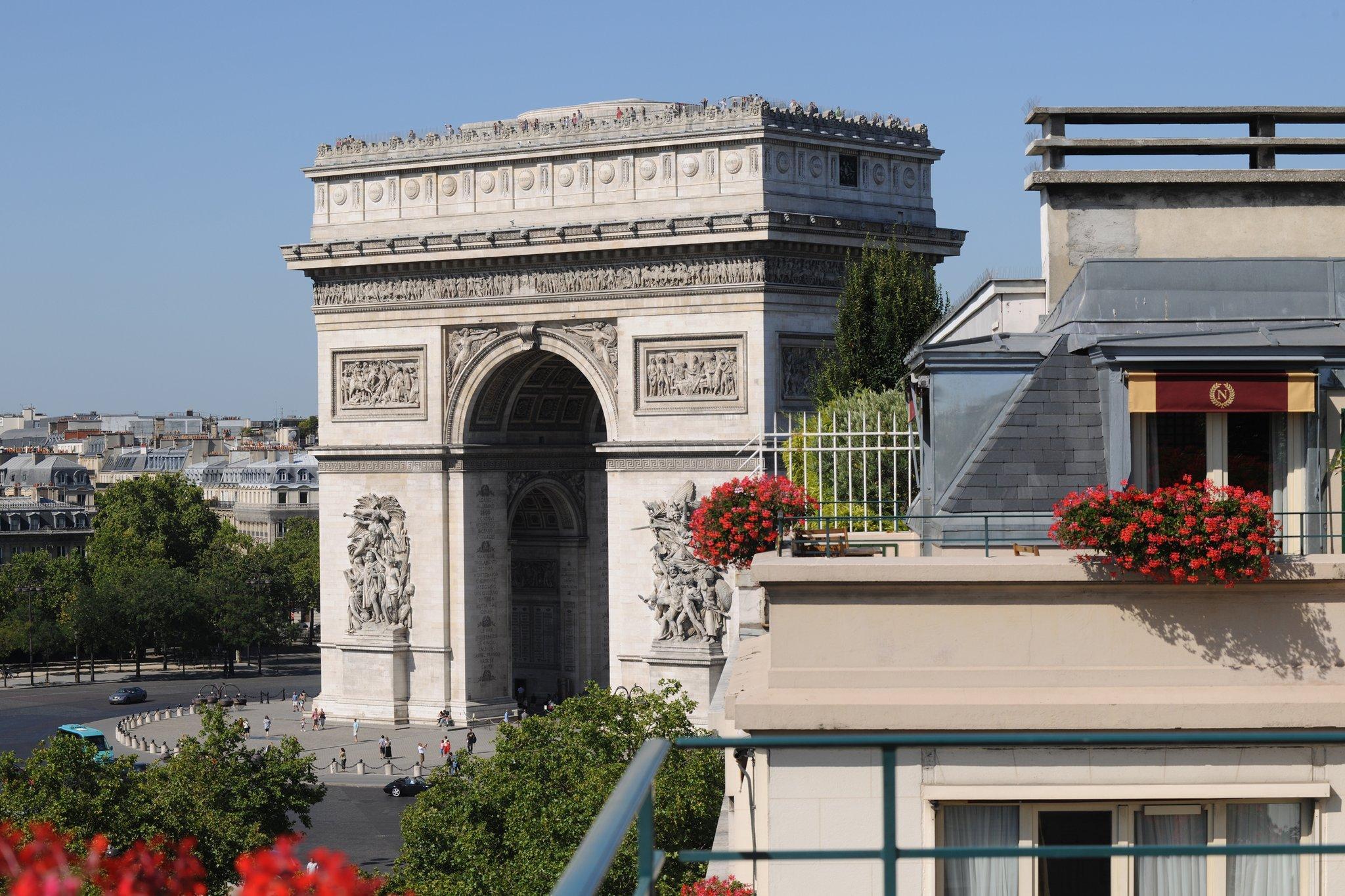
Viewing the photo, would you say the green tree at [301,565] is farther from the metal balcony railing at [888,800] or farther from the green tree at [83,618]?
the metal balcony railing at [888,800]

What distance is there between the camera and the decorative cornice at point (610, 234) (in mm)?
38656

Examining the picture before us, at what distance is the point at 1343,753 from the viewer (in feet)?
34.2

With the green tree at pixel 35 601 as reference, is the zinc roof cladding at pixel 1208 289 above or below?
above

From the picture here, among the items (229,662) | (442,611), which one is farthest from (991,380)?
(229,662)

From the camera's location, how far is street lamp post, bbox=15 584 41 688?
238 feet

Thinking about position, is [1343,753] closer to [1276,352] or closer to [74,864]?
[1276,352]

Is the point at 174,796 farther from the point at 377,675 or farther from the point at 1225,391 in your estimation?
the point at 1225,391

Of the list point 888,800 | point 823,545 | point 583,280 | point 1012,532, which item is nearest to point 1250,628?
point 1012,532

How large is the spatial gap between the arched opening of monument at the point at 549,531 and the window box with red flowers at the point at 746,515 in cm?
2778

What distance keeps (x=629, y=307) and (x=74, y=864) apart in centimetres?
3605

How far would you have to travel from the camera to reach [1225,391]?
11.8 m

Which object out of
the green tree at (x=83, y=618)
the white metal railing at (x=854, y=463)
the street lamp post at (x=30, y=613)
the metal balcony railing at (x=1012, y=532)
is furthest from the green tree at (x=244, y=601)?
the metal balcony railing at (x=1012, y=532)

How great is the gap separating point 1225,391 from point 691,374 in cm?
2833

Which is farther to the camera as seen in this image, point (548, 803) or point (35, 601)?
point (35, 601)
